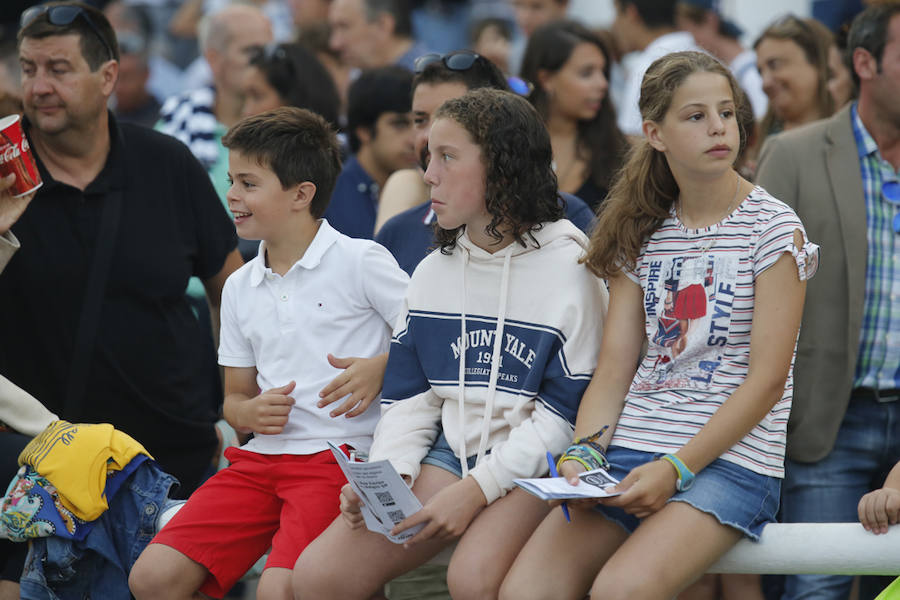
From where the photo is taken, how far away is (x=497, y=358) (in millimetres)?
3016

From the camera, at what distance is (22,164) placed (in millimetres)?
3594

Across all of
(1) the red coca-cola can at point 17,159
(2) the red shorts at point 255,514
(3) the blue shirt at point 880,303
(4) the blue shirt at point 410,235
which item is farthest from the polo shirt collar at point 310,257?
(3) the blue shirt at point 880,303

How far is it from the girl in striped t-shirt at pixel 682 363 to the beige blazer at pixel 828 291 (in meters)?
0.69

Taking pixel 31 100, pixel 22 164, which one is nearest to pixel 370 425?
pixel 22 164

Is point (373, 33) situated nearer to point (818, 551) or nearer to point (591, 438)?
point (591, 438)

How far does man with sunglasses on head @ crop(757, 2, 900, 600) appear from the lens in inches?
140

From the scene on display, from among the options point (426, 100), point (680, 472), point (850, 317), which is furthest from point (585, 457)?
point (426, 100)

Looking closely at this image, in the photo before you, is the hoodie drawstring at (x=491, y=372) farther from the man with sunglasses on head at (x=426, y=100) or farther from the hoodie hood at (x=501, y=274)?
the man with sunglasses on head at (x=426, y=100)

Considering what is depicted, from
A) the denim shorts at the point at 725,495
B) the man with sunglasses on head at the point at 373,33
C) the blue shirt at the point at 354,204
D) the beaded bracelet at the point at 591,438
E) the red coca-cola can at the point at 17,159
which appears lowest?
the denim shorts at the point at 725,495

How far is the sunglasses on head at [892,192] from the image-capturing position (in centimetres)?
355

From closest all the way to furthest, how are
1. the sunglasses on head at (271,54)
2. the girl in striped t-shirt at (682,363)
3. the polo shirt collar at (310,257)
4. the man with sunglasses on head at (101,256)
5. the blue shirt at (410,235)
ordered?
the girl in striped t-shirt at (682,363) < the polo shirt collar at (310,257) < the blue shirt at (410,235) < the man with sunglasses on head at (101,256) < the sunglasses on head at (271,54)

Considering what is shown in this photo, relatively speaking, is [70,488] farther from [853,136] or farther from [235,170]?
[853,136]

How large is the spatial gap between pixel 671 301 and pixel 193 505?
146cm

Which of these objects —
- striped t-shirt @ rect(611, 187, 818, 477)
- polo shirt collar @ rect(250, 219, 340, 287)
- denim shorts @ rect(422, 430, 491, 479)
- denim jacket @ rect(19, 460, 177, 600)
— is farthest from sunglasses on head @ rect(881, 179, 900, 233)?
denim jacket @ rect(19, 460, 177, 600)
